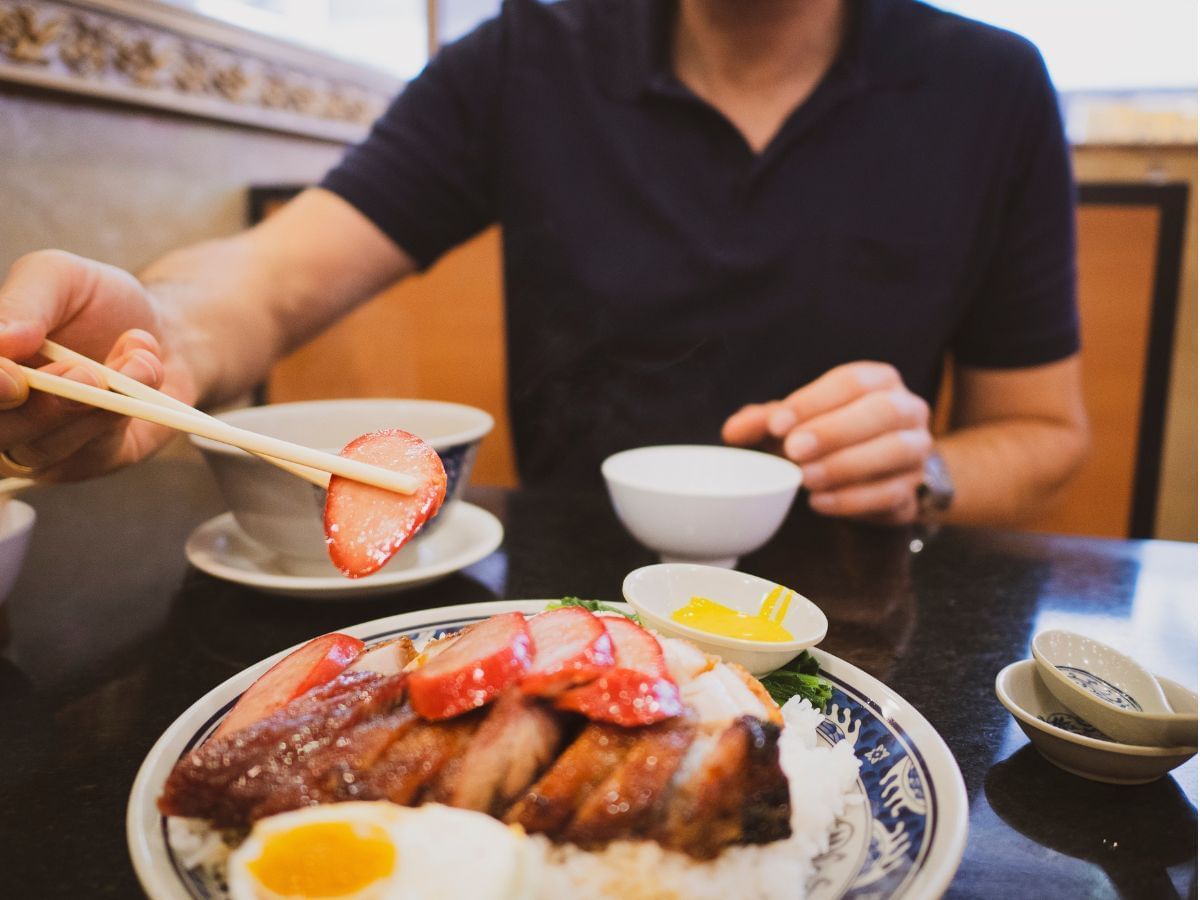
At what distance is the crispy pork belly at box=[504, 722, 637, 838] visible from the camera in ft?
2.23

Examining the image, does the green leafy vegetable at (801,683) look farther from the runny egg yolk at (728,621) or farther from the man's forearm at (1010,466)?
the man's forearm at (1010,466)

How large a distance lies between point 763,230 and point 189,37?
182 centimetres

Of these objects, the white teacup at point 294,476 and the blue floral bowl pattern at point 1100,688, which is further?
the white teacup at point 294,476

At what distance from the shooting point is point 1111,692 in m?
0.92

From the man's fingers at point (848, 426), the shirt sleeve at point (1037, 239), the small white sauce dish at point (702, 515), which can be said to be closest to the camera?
the small white sauce dish at point (702, 515)

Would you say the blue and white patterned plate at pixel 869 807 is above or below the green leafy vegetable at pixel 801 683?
above

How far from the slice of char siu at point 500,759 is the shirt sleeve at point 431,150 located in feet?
5.72

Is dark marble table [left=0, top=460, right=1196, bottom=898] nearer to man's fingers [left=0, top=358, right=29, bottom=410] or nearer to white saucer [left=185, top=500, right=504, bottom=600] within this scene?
white saucer [left=185, top=500, right=504, bottom=600]

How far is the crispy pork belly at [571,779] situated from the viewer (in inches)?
26.8

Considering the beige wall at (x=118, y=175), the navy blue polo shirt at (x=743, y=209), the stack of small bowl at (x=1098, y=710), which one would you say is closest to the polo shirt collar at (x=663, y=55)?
the navy blue polo shirt at (x=743, y=209)

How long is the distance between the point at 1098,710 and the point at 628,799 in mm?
505

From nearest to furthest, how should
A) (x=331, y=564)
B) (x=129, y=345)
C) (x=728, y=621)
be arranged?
1. (x=728, y=621)
2. (x=129, y=345)
3. (x=331, y=564)

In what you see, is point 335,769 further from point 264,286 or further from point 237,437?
point 264,286

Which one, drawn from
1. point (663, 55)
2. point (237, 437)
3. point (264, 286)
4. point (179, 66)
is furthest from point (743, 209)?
point (179, 66)
